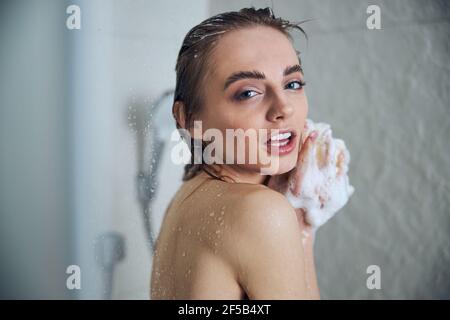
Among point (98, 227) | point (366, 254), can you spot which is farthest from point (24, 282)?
point (366, 254)

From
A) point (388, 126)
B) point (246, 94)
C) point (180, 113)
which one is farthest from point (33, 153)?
point (388, 126)

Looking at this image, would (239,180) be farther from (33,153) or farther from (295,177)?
(33,153)

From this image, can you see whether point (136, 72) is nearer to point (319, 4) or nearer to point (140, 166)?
point (140, 166)

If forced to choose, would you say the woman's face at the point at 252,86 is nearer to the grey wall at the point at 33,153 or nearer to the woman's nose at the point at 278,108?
the woman's nose at the point at 278,108

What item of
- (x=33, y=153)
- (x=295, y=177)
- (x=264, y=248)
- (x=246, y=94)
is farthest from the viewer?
(x=33, y=153)

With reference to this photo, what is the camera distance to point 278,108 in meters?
0.62

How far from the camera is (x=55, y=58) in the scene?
2.84 feet

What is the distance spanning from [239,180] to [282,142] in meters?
0.09

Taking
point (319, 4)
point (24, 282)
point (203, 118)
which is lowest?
point (24, 282)

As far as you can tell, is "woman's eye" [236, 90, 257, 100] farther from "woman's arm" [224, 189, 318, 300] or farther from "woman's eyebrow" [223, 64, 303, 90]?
"woman's arm" [224, 189, 318, 300]

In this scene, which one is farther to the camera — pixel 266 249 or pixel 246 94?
pixel 246 94

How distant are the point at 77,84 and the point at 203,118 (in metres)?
0.35

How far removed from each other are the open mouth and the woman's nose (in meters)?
0.02

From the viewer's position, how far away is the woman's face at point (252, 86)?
61 centimetres
